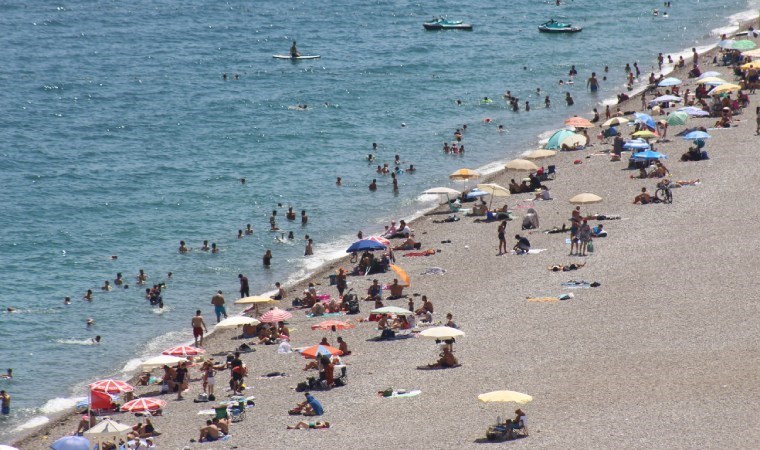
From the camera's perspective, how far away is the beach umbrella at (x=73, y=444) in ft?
82.7

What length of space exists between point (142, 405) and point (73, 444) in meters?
2.99

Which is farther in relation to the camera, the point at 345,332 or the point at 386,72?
the point at 386,72

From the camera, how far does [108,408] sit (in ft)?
94.8

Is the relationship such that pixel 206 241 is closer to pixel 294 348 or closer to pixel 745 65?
pixel 294 348

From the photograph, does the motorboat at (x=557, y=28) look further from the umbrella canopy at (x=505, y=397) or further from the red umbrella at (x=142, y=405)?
the umbrella canopy at (x=505, y=397)

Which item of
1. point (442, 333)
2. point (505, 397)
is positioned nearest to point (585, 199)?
point (442, 333)

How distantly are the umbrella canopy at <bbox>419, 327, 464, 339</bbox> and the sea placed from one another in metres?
9.37

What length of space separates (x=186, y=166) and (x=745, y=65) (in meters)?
26.4

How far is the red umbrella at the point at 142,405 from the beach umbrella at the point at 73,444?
8.75ft

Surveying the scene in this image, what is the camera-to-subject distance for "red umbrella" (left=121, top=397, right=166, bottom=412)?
28.0 metres

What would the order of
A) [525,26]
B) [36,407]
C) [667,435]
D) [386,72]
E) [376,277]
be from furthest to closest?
[525,26] → [386,72] → [376,277] → [36,407] → [667,435]

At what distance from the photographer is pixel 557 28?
89.3 metres

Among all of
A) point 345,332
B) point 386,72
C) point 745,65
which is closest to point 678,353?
point 345,332

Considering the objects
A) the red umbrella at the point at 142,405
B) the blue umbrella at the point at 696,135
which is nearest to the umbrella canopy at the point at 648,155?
the blue umbrella at the point at 696,135
